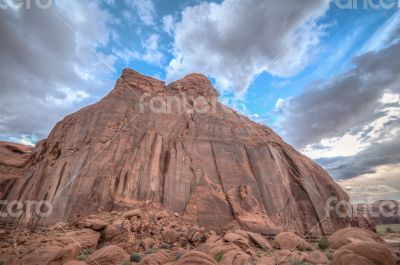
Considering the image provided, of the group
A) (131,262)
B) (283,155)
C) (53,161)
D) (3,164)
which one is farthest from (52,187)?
(283,155)

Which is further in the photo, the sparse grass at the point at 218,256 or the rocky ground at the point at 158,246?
the sparse grass at the point at 218,256

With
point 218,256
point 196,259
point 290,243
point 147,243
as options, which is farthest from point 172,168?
point 196,259

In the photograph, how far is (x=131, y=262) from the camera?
652 inches

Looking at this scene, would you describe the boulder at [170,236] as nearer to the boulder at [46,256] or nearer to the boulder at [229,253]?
the boulder at [229,253]

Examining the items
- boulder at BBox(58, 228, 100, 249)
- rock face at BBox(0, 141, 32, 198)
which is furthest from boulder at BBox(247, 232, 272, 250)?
rock face at BBox(0, 141, 32, 198)

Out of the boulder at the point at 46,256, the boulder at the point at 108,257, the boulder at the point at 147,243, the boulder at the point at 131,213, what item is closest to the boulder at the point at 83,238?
the boulder at the point at 46,256

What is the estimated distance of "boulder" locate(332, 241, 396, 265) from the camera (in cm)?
1168

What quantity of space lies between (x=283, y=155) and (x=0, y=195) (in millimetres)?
46637

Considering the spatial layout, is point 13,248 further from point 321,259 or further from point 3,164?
point 3,164

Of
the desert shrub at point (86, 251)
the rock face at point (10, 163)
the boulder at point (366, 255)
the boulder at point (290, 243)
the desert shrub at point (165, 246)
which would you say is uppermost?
the rock face at point (10, 163)

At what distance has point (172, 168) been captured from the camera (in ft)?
105

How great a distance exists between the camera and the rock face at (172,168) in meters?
28.0

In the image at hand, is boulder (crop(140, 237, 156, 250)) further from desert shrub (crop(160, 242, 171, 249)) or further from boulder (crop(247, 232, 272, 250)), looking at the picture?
boulder (crop(247, 232, 272, 250))

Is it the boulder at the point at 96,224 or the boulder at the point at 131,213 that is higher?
the boulder at the point at 131,213
